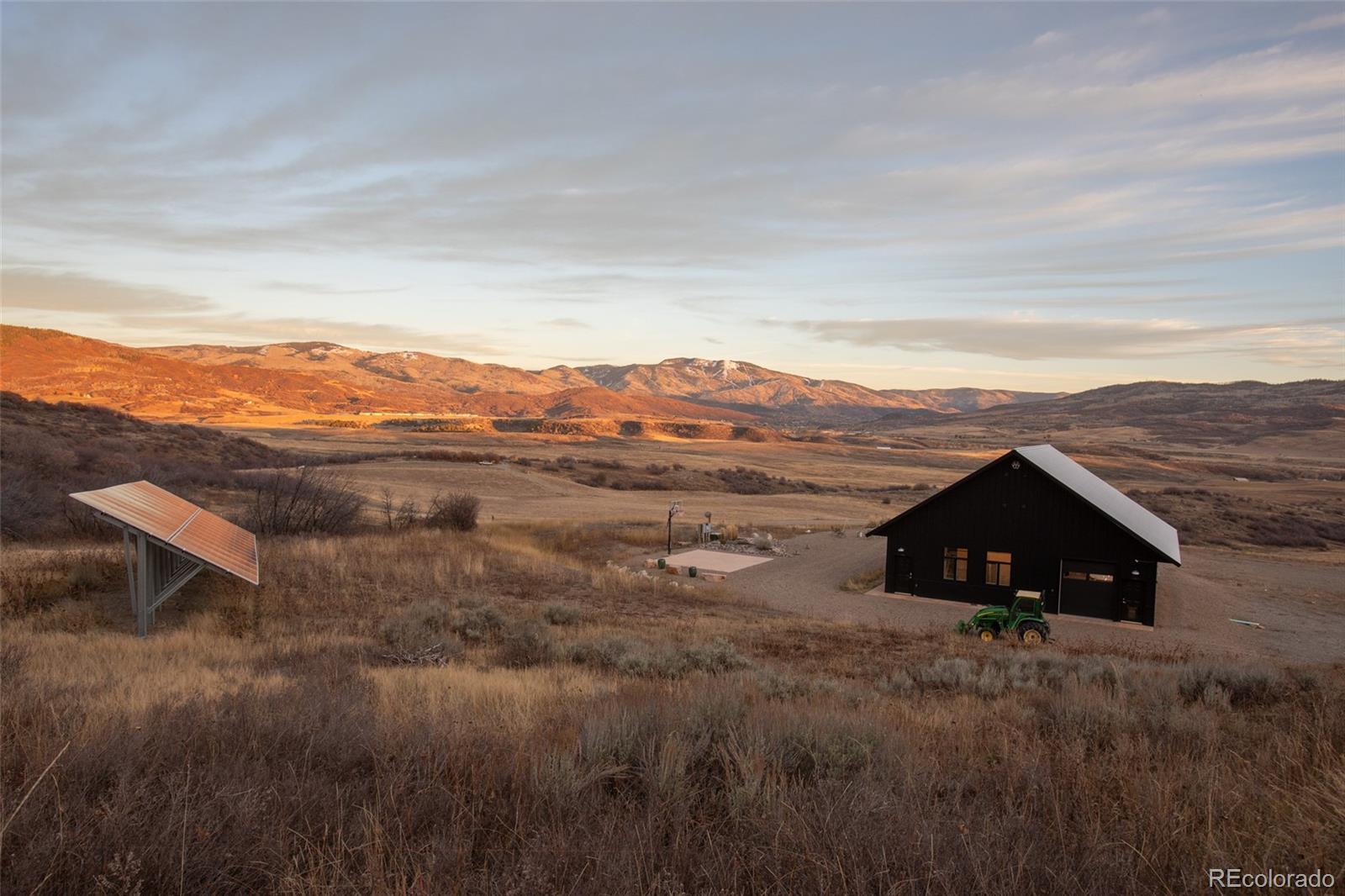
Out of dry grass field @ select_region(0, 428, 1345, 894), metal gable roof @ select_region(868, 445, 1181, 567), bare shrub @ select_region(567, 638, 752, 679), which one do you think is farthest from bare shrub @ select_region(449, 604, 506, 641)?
metal gable roof @ select_region(868, 445, 1181, 567)

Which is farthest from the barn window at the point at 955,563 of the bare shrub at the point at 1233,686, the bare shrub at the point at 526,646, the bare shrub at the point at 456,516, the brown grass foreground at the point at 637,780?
the bare shrub at the point at 456,516

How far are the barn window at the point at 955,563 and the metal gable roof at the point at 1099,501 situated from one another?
6.04 ft

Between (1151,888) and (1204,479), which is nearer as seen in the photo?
(1151,888)

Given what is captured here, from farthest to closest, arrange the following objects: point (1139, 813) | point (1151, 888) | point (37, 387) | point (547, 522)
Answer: point (37, 387) < point (547, 522) < point (1139, 813) < point (1151, 888)

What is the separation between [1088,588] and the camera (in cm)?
2303

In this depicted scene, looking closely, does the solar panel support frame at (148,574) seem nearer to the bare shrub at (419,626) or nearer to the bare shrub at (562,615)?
the bare shrub at (419,626)

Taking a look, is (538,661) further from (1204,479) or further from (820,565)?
(1204,479)

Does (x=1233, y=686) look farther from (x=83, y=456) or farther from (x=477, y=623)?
(x=83, y=456)

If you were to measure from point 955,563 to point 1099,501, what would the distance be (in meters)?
4.91

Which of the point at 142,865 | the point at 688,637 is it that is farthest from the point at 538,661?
the point at 142,865

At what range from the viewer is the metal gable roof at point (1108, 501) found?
22.3 m

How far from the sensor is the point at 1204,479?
79.1 metres

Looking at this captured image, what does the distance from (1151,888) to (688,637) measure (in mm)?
11277

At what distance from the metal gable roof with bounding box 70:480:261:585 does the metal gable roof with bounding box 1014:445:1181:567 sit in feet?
71.9
